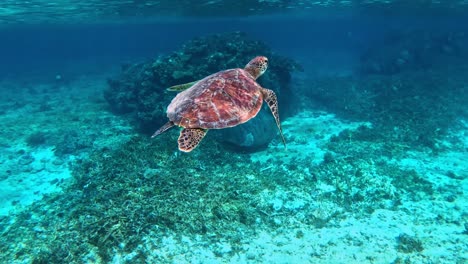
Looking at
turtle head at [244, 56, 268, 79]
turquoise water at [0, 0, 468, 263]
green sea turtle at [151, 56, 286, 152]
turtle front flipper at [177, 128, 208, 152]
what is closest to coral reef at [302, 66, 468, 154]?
turquoise water at [0, 0, 468, 263]

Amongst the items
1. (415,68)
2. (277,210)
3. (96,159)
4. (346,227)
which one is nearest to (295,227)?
(277,210)

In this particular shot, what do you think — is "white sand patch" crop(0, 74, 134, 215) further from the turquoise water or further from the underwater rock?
the underwater rock

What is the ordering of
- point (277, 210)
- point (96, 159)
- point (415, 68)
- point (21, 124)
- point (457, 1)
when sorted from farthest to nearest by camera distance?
point (457, 1), point (415, 68), point (21, 124), point (96, 159), point (277, 210)

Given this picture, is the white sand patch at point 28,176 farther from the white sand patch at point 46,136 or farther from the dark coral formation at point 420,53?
the dark coral formation at point 420,53

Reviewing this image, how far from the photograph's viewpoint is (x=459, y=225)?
7934 millimetres

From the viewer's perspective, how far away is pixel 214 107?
6.09 metres

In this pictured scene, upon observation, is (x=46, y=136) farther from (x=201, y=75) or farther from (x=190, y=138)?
(x=190, y=138)

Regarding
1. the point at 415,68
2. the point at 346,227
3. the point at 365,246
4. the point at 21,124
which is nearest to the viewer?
the point at 365,246

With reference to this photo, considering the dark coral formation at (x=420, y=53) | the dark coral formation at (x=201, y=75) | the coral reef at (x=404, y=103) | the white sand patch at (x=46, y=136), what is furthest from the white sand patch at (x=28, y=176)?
the dark coral formation at (x=420, y=53)

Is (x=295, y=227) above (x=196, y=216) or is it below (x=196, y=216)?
below

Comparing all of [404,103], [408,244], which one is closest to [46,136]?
[408,244]

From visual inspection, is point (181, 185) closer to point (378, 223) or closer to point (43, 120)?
point (378, 223)

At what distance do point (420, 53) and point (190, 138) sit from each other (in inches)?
1278

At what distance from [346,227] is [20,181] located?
491 inches
